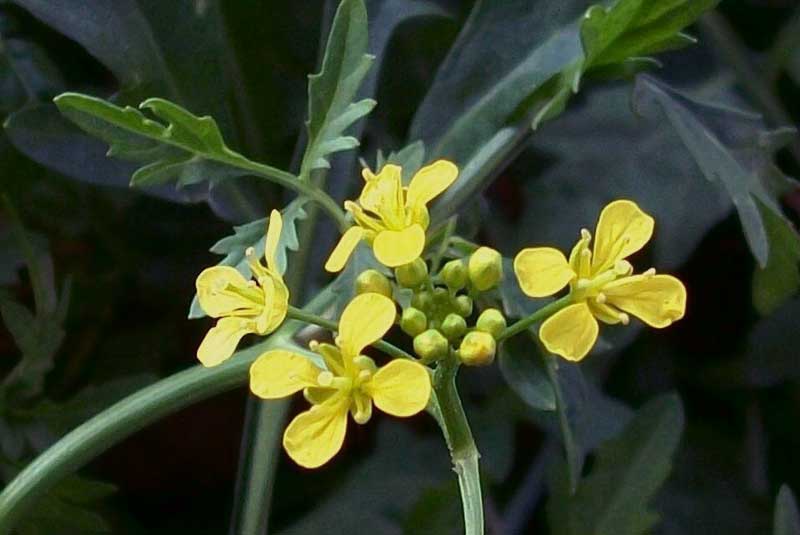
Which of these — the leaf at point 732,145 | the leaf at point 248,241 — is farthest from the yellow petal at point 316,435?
the leaf at point 732,145

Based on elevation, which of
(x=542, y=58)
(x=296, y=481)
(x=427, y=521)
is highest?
(x=542, y=58)

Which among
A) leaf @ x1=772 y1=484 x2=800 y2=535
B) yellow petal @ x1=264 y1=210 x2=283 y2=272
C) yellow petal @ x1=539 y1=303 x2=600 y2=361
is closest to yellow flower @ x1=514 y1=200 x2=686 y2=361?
yellow petal @ x1=539 y1=303 x2=600 y2=361

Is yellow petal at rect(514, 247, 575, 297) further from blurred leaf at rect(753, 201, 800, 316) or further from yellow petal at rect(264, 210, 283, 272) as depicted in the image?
blurred leaf at rect(753, 201, 800, 316)

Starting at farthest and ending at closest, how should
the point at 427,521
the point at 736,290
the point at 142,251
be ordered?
the point at 736,290 → the point at 142,251 → the point at 427,521

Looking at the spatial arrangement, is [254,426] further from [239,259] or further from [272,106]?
[272,106]

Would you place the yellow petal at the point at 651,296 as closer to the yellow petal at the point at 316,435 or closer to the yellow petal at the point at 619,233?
the yellow petal at the point at 619,233

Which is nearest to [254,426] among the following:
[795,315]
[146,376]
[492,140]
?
[146,376]
